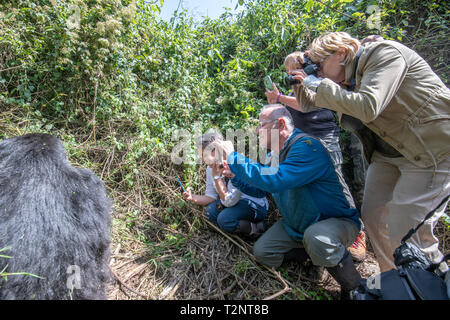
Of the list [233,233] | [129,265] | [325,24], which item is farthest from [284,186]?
[325,24]

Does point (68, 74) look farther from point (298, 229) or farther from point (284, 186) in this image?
point (298, 229)

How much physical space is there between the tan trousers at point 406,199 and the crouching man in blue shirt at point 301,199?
0.85ft

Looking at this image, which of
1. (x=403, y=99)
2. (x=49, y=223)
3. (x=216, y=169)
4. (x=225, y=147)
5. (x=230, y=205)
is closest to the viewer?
(x=49, y=223)

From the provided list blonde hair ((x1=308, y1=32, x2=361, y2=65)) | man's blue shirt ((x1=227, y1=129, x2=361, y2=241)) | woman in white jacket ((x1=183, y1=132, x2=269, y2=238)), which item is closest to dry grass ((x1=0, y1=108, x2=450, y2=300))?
woman in white jacket ((x1=183, y1=132, x2=269, y2=238))

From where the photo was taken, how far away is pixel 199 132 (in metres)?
3.32

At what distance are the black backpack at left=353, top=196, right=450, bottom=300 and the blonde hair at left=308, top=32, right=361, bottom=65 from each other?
4.24 ft

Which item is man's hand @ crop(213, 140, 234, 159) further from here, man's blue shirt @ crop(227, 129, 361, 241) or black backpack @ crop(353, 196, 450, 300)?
black backpack @ crop(353, 196, 450, 300)

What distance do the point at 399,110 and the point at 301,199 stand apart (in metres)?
Result: 0.93

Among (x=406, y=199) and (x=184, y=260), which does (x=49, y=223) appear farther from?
(x=406, y=199)

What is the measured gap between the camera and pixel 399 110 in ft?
5.52

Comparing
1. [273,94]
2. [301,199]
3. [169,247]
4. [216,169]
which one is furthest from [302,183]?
[169,247]

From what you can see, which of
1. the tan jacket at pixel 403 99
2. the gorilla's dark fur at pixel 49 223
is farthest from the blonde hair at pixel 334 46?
the gorilla's dark fur at pixel 49 223

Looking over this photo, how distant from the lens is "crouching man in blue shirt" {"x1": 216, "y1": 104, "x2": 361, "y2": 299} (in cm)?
193

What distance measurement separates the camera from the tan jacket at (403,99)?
5.14 ft
